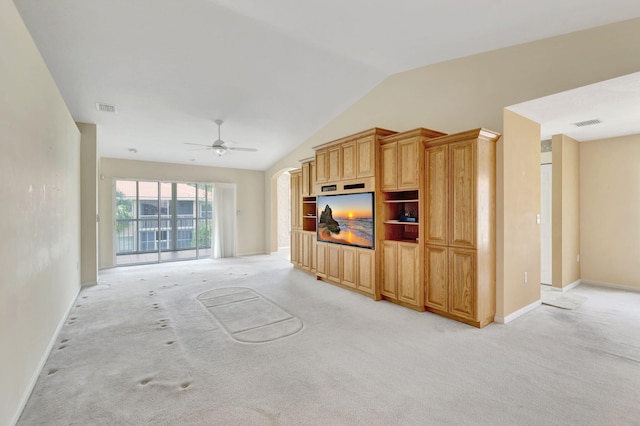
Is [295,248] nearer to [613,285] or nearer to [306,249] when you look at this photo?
[306,249]

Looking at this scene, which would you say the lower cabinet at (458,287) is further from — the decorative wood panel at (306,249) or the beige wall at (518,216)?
the decorative wood panel at (306,249)

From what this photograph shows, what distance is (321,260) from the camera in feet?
19.0

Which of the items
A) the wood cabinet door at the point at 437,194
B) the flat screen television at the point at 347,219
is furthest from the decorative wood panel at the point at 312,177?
the wood cabinet door at the point at 437,194

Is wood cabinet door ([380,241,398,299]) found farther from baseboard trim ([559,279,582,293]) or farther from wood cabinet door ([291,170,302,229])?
baseboard trim ([559,279,582,293])

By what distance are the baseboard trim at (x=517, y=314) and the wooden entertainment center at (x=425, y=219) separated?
0.45ft

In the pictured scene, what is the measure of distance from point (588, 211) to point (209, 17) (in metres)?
6.93

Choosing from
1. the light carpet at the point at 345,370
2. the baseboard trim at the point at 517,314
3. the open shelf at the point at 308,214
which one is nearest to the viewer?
the light carpet at the point at 345,370

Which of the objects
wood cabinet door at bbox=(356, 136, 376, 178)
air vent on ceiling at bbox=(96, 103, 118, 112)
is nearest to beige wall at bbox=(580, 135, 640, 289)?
wood cabinet door at bbox=(356, 136, 376, 178)

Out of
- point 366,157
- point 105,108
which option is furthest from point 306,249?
point 105,108

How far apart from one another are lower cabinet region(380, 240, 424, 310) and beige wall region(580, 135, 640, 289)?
388 cm

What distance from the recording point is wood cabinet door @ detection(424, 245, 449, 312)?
378 cm

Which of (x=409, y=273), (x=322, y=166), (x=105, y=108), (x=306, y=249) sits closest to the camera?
(x=409, y=273)

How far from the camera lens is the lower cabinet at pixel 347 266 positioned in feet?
15.3

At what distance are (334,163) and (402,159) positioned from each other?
4.84 feet
